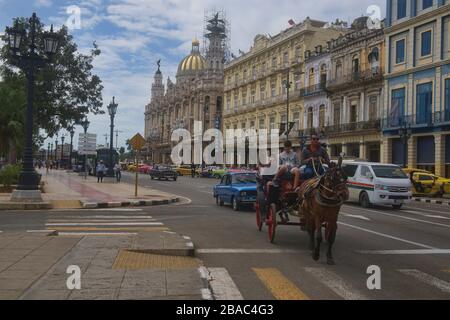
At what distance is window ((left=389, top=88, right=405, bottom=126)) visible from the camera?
41.5m

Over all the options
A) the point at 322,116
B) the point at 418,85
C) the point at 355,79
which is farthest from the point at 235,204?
the point at 322,116

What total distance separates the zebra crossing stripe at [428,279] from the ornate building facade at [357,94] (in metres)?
37.6

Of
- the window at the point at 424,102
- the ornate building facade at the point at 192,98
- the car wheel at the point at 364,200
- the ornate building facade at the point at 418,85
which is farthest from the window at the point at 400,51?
the ornate building facade at the point at 192,98

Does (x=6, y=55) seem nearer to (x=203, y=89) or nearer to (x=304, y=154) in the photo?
(x=304, y=154)

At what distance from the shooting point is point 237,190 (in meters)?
18.6

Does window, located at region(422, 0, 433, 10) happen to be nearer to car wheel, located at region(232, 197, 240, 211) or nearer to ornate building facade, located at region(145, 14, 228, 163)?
car wheel, located at region(232, 197, 240, 211)

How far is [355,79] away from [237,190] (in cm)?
3225

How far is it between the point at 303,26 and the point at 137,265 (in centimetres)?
5411

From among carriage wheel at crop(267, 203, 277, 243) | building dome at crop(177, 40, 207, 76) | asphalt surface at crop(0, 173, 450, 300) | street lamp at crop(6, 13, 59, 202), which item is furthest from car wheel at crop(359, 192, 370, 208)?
building dome at crop(177, 40, 207, 76)

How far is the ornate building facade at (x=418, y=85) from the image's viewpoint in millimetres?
37000

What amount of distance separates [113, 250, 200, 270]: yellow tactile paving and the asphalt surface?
358 millimetres

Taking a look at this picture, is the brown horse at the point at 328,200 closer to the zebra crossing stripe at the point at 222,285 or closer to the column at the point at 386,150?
the zebra crossing stripe at the point at 222,285

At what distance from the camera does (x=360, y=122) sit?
154 ft
